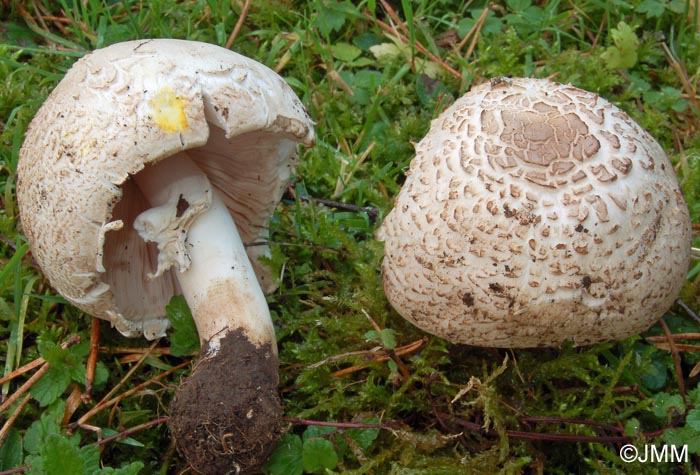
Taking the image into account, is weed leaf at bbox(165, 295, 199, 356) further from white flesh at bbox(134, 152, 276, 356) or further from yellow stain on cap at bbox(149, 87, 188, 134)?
yellow stain on cap at bbox(149, 87, 188, 134)

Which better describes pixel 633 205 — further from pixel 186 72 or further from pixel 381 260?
pixel 186 72

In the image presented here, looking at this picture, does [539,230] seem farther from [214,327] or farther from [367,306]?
[214,327]

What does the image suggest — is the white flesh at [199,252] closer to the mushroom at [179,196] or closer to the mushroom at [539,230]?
the mushroom at [179,196]

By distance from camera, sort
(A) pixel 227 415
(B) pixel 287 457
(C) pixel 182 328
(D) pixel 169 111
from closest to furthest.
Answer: (D) pixel 169 111 → (A) pixel 227 415 → (B) pixel 287 457 → (C) pixel 182 328

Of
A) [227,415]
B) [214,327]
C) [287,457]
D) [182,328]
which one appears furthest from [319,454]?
[182,328]

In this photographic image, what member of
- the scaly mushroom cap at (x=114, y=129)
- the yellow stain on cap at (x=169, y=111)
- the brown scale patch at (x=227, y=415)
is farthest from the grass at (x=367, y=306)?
the yellow stain on cap at (x=169, y=111)
